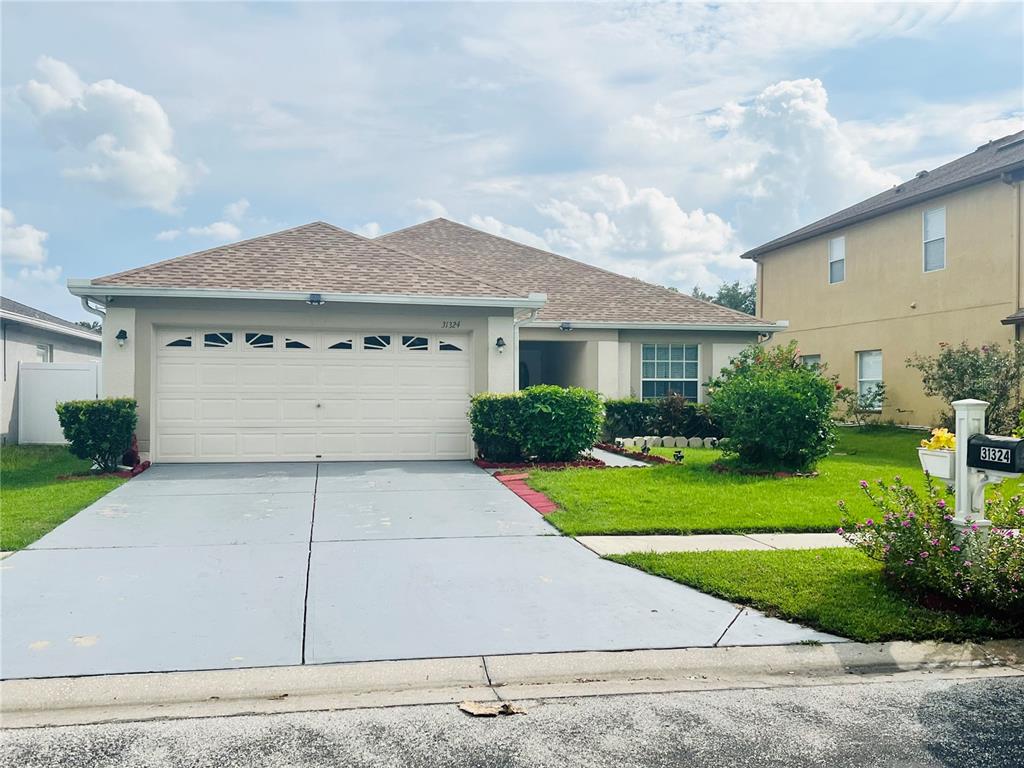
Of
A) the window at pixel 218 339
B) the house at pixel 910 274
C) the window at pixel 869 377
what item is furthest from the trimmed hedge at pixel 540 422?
the window at pixel 869 377

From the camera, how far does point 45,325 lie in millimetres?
19391

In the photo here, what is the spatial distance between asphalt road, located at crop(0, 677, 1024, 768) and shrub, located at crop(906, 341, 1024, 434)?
1250cm

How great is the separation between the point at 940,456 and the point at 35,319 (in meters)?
20.2

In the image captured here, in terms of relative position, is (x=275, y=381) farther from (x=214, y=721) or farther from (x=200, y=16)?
(x=214, y=721)

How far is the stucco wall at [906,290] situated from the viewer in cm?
1659

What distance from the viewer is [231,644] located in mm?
4809

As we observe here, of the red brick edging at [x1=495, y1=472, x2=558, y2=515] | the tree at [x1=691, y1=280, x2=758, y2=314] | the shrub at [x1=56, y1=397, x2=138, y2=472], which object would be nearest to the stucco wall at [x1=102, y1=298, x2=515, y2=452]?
the shrub at [x1=56, y1=397, x2=138, y2=472]

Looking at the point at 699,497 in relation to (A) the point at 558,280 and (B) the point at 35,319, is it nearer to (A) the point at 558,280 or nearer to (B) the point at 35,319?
(A) the point at 558,280

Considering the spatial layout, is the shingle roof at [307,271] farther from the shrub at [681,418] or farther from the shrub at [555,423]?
the shrub at [681,418]

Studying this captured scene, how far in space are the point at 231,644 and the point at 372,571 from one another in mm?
1781

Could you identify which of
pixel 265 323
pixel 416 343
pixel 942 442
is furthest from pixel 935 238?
pixel 265 323

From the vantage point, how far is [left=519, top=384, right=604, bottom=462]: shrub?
12.9 meters

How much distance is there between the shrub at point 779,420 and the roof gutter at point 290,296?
4049mm

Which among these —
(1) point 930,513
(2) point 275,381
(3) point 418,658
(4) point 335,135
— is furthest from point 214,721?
(4) point 335,135
